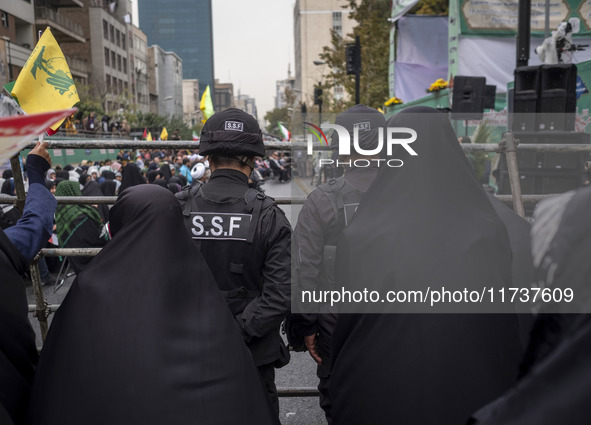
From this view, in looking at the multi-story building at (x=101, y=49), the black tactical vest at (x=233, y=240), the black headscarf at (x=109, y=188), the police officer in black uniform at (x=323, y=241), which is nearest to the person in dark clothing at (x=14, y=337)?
the black tactical vest at (x=233, y=240)

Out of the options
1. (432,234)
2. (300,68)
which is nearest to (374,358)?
(432,234)

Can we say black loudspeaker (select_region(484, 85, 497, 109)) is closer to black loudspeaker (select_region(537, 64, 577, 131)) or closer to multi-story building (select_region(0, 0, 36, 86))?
black loudspeaker (select_region(537, 64, 577, 131))

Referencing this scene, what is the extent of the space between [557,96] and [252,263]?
25.8 ft

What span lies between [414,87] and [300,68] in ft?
304

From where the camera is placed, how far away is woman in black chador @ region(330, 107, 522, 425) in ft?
6.77

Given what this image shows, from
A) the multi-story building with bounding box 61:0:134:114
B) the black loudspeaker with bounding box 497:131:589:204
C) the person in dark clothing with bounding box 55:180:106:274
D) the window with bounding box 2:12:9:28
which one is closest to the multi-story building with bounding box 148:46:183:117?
the multi-story building with bounding box 61:0:134:114

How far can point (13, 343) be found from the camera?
6.89 feet

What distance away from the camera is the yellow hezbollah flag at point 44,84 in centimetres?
338

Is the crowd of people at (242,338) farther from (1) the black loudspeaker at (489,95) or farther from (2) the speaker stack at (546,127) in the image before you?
(1) the black loudspeaker at (489,95)

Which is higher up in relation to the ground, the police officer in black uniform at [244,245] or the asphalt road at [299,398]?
the police officer in black uniform at [244,245]

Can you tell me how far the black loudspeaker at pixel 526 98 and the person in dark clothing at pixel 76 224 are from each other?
6493 millimetres

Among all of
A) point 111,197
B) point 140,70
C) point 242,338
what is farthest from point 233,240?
point 140,70

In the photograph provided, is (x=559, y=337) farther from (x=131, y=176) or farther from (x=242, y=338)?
(x=131, y=176)

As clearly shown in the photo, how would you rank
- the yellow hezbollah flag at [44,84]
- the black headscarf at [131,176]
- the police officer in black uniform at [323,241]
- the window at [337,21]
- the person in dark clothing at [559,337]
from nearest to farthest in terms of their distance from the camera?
the person in dark clothing at [559,337] < the police officer in black uniform at [323,241] < the yellow hezbollah flag at [44,84] < the black headscarf at [131,176] < the window at [337,21]
